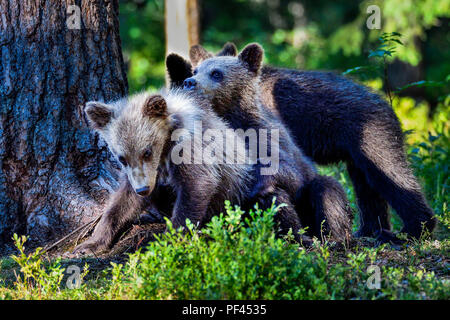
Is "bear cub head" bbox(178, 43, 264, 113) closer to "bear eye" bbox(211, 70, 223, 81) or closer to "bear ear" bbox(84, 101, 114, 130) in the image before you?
"bear eye" bbox(211, 70, 223, 81)

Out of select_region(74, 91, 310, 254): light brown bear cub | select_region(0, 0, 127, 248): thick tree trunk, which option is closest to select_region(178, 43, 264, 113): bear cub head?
select_region(74, 91, 310, 254): light brown bear cub

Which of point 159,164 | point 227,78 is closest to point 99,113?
point 159,164

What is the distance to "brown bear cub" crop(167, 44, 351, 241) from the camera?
5461mm

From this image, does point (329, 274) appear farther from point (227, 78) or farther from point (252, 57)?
point (252, 57)

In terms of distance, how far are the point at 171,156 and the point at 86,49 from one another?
1.56m

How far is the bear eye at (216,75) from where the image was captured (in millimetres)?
6551

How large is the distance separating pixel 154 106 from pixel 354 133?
285cm

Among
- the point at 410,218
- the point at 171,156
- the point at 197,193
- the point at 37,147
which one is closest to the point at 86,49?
the point at 37,147

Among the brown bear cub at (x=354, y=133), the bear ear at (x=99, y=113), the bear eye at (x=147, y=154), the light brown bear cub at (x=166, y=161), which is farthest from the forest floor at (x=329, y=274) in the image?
the brown bear cub at (x=354, y=133)

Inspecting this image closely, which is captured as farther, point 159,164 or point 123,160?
point 159,164

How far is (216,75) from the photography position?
6582 millimetres

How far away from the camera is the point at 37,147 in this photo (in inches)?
213

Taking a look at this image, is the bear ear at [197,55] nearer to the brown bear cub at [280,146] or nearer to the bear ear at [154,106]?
the brown bear cub at [280,146]

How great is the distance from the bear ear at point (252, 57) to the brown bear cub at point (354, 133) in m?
0.55
